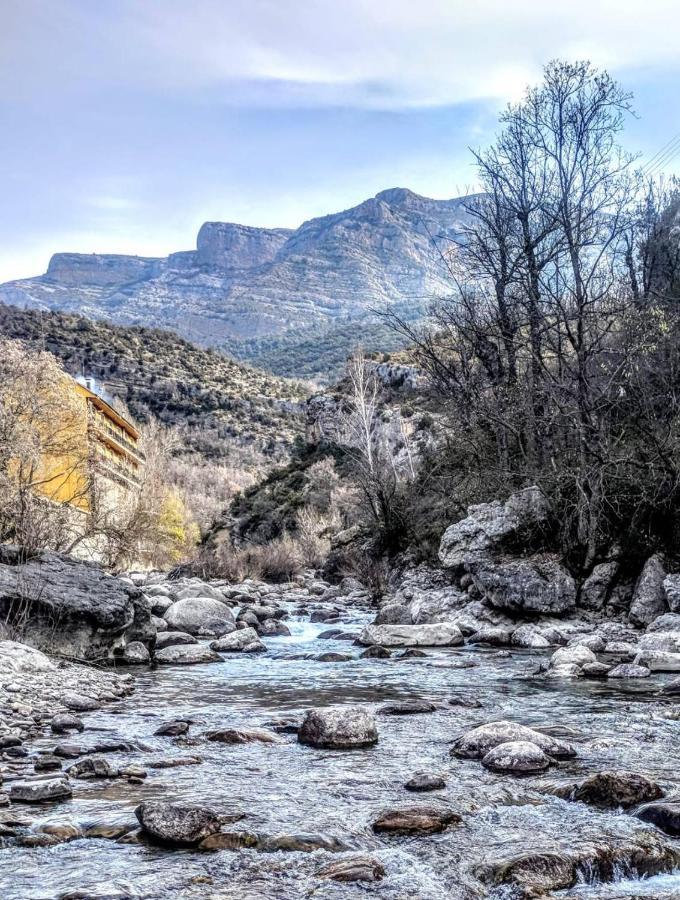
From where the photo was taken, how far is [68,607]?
1075cm

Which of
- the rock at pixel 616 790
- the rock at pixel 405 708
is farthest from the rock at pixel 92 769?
the rock at pixel 616 790

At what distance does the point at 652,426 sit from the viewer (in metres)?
13.5

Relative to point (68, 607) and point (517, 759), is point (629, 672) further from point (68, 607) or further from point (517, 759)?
point (68, 607)

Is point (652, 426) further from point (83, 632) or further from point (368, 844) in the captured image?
point (368, 844)

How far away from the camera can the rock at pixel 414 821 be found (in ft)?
14.3

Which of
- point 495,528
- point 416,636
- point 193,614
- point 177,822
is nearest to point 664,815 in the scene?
point 177,822

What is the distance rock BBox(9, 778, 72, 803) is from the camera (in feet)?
15.7

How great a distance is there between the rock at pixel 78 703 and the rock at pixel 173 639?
4423mm

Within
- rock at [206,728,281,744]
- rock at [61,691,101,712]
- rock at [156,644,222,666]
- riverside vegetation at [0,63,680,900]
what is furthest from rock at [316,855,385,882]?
rock at [156,644,222,666]

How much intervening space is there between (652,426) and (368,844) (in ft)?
36.3

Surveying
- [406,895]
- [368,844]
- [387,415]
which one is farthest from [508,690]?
[387,415]

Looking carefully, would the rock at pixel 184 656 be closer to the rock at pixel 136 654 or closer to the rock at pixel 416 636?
the rock at pixel 136 654

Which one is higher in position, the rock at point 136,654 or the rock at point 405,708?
the rock at point 405,708

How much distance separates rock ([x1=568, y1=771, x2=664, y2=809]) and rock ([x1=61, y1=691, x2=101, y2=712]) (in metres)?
5.11
